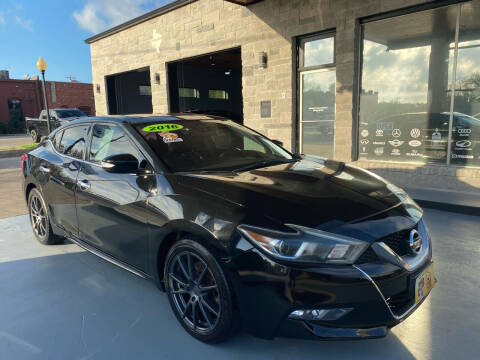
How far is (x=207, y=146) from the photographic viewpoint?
10.6ft

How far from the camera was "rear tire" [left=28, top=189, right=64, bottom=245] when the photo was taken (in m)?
4.20

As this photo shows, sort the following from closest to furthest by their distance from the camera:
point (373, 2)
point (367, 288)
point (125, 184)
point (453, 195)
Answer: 1. point (367, 288)
2. point (125, 184)
3. point (453, 195)
4. point (373, 2)

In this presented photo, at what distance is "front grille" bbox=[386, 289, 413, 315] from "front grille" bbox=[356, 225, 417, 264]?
0.23 metres

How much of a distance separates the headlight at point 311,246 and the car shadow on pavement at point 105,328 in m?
0.74

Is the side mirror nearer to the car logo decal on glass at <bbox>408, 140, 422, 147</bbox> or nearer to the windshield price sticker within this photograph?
the windshield price sticker

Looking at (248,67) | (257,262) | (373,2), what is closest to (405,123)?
(373,2)

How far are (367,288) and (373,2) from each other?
6.40 m

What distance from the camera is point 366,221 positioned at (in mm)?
2104

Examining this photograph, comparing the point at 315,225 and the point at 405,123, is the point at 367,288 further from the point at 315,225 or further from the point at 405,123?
→ the point at 405,123

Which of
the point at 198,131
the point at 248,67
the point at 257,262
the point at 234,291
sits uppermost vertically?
the point at 248,67

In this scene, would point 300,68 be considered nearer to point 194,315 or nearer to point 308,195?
point 308,195

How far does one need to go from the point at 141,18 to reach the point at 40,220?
32.0 feet

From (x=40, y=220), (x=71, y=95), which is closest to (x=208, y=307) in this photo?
(x=40, y=220)

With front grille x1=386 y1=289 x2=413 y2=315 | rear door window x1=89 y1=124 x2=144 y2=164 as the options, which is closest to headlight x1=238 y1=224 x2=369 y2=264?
front grille x1=386 y1=289 x2=413 y2=315
